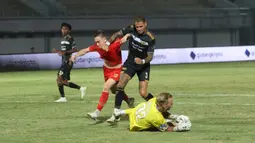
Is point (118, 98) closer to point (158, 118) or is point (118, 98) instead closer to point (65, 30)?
point (158, 118)

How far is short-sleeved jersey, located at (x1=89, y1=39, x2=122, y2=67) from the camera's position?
13430 millimetres

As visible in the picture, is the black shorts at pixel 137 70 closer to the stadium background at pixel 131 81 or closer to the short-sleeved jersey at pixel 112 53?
the short-sleeved jersey at pixel 112 53

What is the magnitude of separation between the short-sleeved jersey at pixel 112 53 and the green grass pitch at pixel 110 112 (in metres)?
1.31

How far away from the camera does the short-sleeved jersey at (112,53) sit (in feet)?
44.1

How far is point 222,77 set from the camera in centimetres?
2783

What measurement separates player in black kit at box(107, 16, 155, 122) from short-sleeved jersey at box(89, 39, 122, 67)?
27 centimetres

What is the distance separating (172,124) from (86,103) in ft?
20.3

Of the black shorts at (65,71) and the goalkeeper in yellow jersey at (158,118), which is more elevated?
the black shorts at (65,71)

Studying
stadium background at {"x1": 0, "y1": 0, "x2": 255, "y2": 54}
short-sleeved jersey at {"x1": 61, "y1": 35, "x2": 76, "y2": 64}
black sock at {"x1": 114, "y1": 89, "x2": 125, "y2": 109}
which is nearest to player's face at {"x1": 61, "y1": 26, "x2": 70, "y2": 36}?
short-sleeved jersey at {"x1": 61, "y1": 35, "x2": 76, "y2": 64}

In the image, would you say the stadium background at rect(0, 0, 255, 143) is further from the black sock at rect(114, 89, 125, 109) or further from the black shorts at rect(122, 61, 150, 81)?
the black shorts at rect(122, 61, 150, 81)

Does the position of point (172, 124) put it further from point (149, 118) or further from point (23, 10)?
point (23, 10)

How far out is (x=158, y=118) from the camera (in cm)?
1117

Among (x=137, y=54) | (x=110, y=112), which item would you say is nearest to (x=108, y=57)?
(x=137, y=54)

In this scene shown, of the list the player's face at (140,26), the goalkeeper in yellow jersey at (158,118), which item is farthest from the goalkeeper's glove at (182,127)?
the player's face at (140,26)
